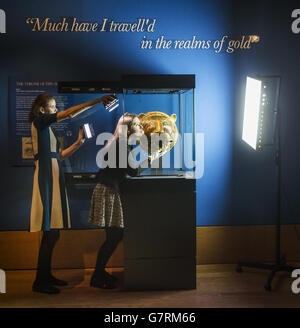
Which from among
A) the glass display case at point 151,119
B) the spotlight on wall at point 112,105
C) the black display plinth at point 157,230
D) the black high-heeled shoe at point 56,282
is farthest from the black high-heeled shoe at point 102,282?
the spotlight on wall at point 112,105

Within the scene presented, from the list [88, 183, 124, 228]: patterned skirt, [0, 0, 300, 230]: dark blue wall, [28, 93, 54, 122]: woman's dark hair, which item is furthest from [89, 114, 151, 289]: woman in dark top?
[0, 0, 300, 230]: dark blue wall

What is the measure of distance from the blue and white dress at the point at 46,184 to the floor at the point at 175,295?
0.63 meters

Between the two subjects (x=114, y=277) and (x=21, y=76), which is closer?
(x=114, y=277)

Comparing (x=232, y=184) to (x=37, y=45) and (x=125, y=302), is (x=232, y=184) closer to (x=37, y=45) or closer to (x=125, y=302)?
(x=125, y=302)

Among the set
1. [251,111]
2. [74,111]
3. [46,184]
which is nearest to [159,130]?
[74,111]

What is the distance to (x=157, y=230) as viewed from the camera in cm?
381

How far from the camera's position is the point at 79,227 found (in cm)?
455

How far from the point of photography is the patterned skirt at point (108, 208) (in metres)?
3.76

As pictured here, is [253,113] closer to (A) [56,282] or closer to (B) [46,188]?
(B) [46,188]

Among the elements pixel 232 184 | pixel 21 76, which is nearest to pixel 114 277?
pixel 232 184

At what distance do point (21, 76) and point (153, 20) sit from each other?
60.0 inches

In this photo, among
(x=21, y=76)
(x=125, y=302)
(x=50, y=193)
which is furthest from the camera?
(x=21, y=76)

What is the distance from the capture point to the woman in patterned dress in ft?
12.5

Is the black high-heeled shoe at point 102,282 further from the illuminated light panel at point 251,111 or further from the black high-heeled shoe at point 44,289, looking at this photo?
the illuminated light panel at point 251,111
